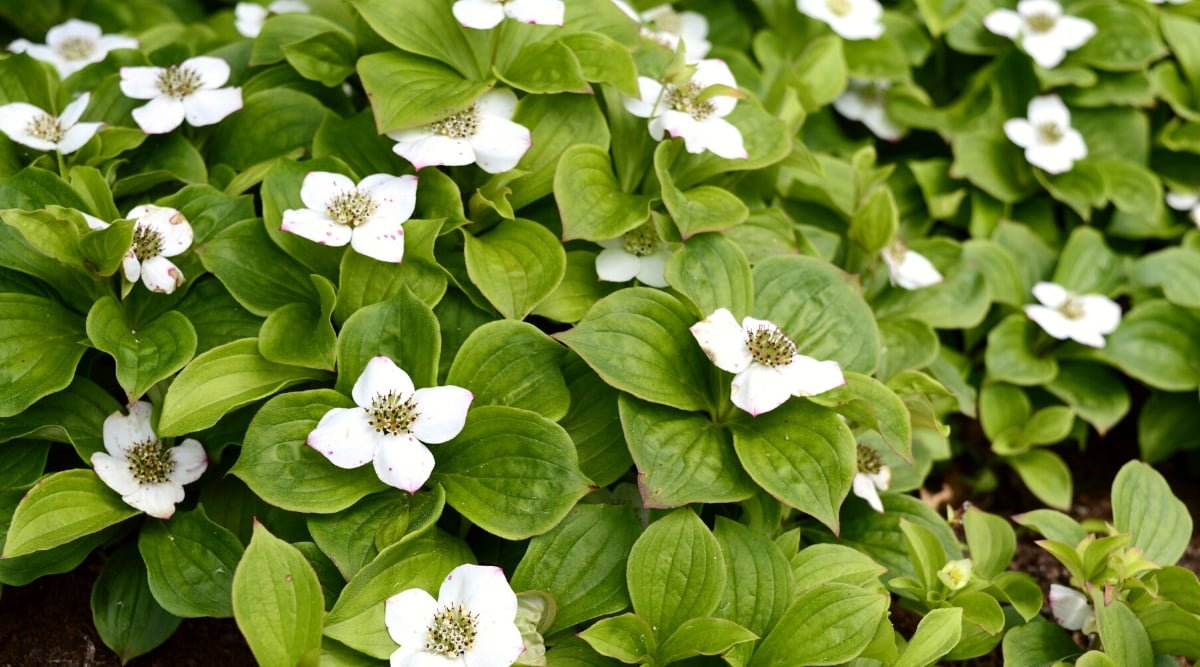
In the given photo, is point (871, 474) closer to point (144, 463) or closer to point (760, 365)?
point (760, 365)

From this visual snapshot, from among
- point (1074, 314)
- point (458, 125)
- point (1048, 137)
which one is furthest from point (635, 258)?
point (1048, 137)

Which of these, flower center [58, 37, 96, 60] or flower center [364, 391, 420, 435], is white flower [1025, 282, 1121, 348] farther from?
flower center [58, 37, 96, 60]

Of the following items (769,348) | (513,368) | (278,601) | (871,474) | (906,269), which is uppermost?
(769,348)

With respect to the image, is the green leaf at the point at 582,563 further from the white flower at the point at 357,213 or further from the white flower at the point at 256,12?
the white flower at the point at 256,12

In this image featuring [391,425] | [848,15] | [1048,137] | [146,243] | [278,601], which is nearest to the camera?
[278,601]

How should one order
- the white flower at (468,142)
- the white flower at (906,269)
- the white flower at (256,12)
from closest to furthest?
the white flower at (468,142)
the white flower at (906,269)
the white flower at (256,12)

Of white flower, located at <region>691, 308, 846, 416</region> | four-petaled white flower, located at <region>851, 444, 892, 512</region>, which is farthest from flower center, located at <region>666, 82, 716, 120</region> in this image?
four-petaled white flower, located at <region>851, 444, 892, 512</region>

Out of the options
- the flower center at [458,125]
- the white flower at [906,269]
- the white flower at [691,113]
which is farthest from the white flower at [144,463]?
the white flower at [906,269]
